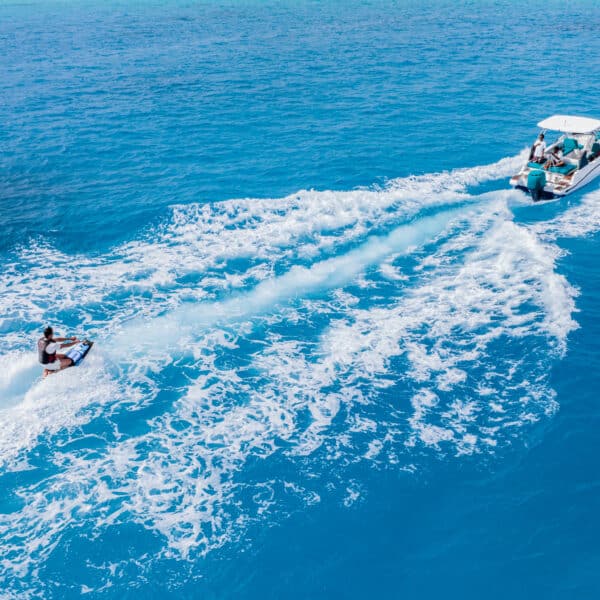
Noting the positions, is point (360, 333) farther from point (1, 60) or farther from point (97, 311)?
point (1, 60)

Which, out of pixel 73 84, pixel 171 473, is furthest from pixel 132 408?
pixel 73 84

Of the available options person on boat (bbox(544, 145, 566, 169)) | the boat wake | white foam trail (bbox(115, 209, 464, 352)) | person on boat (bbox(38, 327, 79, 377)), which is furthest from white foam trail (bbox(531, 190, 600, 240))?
person on boat (bbox(38, 327, 79, 377))

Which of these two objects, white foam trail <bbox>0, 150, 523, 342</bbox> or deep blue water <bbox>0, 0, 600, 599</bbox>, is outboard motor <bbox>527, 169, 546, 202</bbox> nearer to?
deep blue water <bbox>0, 0, 600, 599</bbox>

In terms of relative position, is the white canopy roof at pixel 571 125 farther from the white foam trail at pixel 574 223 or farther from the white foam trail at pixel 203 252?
the white foam trail at pixel 574 223

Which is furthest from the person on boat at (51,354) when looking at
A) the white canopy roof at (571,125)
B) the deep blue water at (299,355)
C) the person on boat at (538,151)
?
the white canopy roof at (571,125)

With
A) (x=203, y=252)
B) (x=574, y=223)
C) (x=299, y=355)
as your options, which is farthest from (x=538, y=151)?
(x=299, y=355)

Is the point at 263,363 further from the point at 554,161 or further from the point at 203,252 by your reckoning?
the point at 554,161
